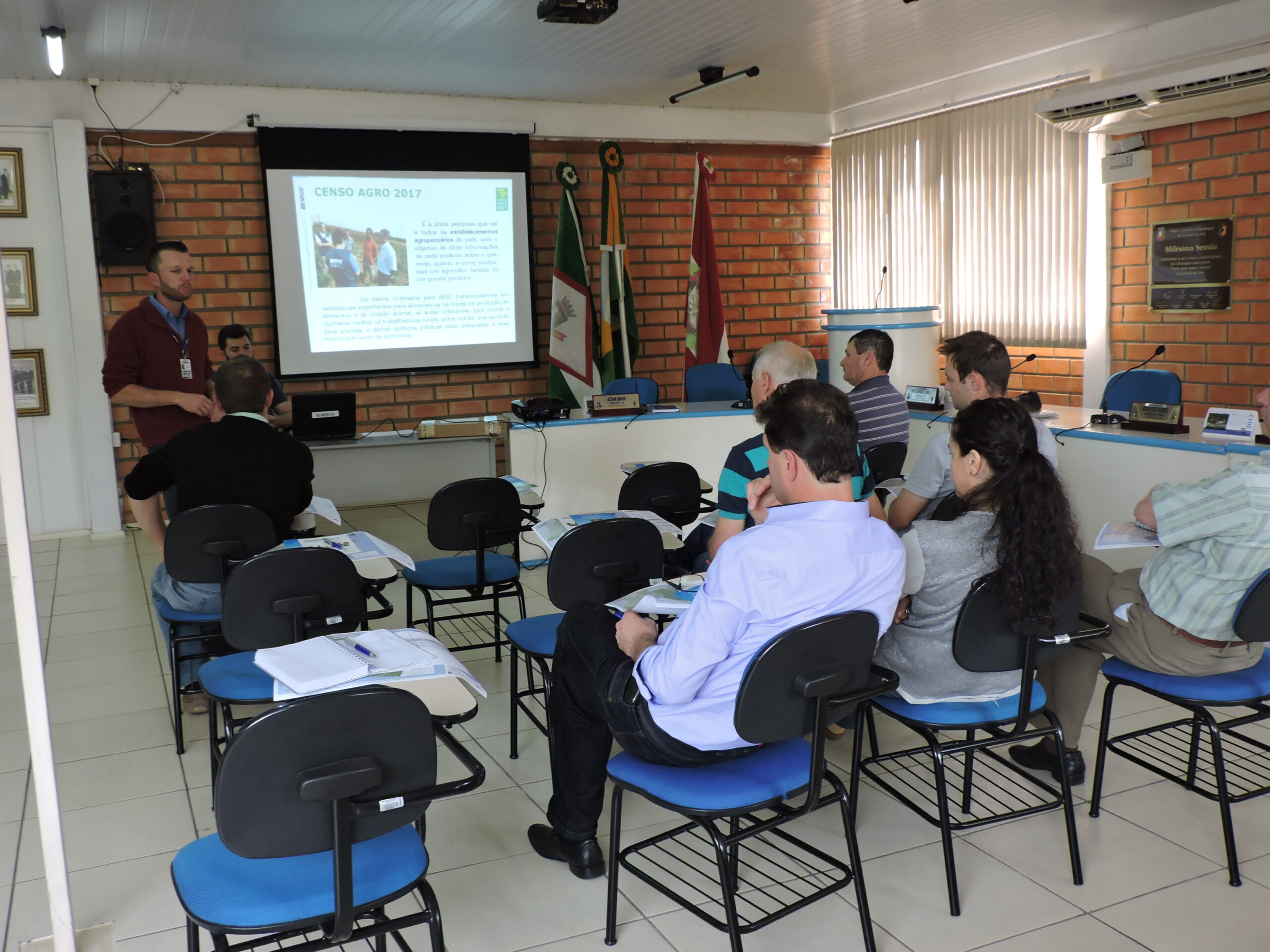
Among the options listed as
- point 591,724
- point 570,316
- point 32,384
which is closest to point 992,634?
point 591,724

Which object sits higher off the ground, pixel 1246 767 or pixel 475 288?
pixel 475 288

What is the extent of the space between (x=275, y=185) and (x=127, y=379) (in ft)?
9.19

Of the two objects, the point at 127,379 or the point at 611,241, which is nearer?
the point at 127,379

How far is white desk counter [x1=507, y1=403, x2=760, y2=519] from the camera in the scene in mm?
5145

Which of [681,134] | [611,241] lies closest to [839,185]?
[681,134]

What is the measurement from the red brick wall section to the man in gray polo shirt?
117 inches

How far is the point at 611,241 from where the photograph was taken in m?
7.17

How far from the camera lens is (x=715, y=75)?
6.28 m

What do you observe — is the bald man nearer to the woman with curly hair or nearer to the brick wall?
the woman with curly hair

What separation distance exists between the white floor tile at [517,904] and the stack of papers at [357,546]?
0.85m

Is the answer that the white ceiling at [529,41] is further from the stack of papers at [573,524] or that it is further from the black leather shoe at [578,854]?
the black leather shoe at [578,854]

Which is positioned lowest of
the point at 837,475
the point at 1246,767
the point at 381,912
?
the point at 1246,767

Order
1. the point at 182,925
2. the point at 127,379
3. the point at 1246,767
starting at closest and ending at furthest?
1. the point at 182,925
2. the point at 1246,767
3. the point at 127,379

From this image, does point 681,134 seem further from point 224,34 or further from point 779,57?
point 224,34
